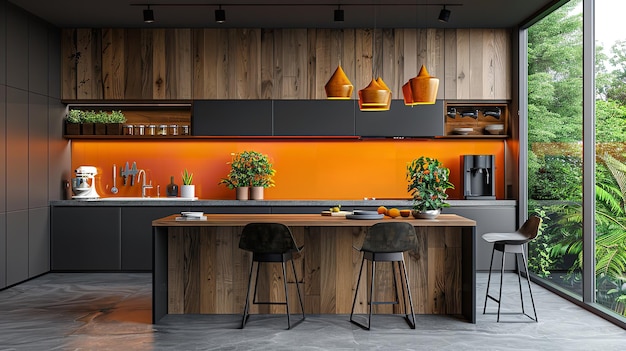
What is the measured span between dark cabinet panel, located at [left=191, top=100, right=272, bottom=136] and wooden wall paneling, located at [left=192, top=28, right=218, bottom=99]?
0.39 feet

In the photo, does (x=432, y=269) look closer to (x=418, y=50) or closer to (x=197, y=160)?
(x=418, y=50)

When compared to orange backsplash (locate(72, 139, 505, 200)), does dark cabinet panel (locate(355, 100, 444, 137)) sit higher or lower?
higher

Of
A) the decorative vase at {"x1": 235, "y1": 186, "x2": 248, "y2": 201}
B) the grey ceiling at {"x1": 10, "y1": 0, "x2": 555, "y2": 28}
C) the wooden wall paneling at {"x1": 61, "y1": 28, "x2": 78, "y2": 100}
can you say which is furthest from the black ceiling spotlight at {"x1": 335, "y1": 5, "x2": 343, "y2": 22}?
the wooden wall paneling at {"x1": 61, "y1": 28, "x2": 78, "y2": 100}

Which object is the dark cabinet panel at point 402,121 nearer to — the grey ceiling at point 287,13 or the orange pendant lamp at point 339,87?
the grey ceiling at point 287,13

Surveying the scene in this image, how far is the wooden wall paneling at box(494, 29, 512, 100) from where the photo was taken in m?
7.34

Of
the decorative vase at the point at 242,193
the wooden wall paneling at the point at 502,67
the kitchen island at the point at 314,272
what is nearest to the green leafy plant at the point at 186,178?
the decorative vase at the point at 242,193

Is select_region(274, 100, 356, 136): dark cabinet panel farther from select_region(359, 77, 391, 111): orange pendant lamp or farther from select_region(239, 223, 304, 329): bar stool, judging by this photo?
select_region(239, 223, 304, 329): bar stool

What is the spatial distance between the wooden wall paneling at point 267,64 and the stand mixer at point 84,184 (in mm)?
2249

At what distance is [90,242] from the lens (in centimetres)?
711

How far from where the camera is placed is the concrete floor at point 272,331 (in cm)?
421

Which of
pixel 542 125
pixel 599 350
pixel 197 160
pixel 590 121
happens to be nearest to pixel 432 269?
pixel 599 350

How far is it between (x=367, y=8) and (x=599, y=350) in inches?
156

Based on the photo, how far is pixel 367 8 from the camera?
6449 millimetres

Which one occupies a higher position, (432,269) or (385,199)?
(385,199)
